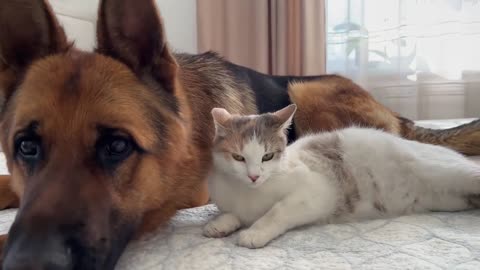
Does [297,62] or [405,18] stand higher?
[405,18]

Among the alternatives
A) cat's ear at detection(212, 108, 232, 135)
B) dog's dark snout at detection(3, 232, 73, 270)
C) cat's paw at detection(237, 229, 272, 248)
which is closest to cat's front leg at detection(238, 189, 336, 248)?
cat's paw at detection(237, 229, 272, 248)

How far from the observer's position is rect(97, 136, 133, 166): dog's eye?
3.67ft

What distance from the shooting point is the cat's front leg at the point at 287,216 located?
3.86 feet

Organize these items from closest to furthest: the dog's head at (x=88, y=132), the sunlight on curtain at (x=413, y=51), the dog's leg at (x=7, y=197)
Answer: the dog's head at (x=88, y=132) → the dog's leg at (x=7, y=197) → the sunlight on curtain at (x=413, y=51)

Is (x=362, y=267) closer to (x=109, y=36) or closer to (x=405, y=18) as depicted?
(x=109, y=36)

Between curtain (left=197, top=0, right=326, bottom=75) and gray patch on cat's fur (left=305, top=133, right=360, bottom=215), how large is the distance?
85.4 inches

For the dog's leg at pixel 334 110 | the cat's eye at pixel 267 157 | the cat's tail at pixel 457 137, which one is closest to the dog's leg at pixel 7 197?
the cat's eye at pixel 267 157

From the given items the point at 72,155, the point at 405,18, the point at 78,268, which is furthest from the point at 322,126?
the point at 405,18

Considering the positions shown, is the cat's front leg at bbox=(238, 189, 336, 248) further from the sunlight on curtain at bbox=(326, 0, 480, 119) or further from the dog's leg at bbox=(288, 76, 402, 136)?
the sunlight on curtain at bbox=(326, 0, 480, 119)

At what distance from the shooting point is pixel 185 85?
1.58 meters

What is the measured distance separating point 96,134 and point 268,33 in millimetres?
2822

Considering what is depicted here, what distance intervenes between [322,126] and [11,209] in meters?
1.24

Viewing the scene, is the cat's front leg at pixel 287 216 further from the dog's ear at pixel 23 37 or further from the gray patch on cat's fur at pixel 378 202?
the dog's ear at pixel 23 37

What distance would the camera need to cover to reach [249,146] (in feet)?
4.50
